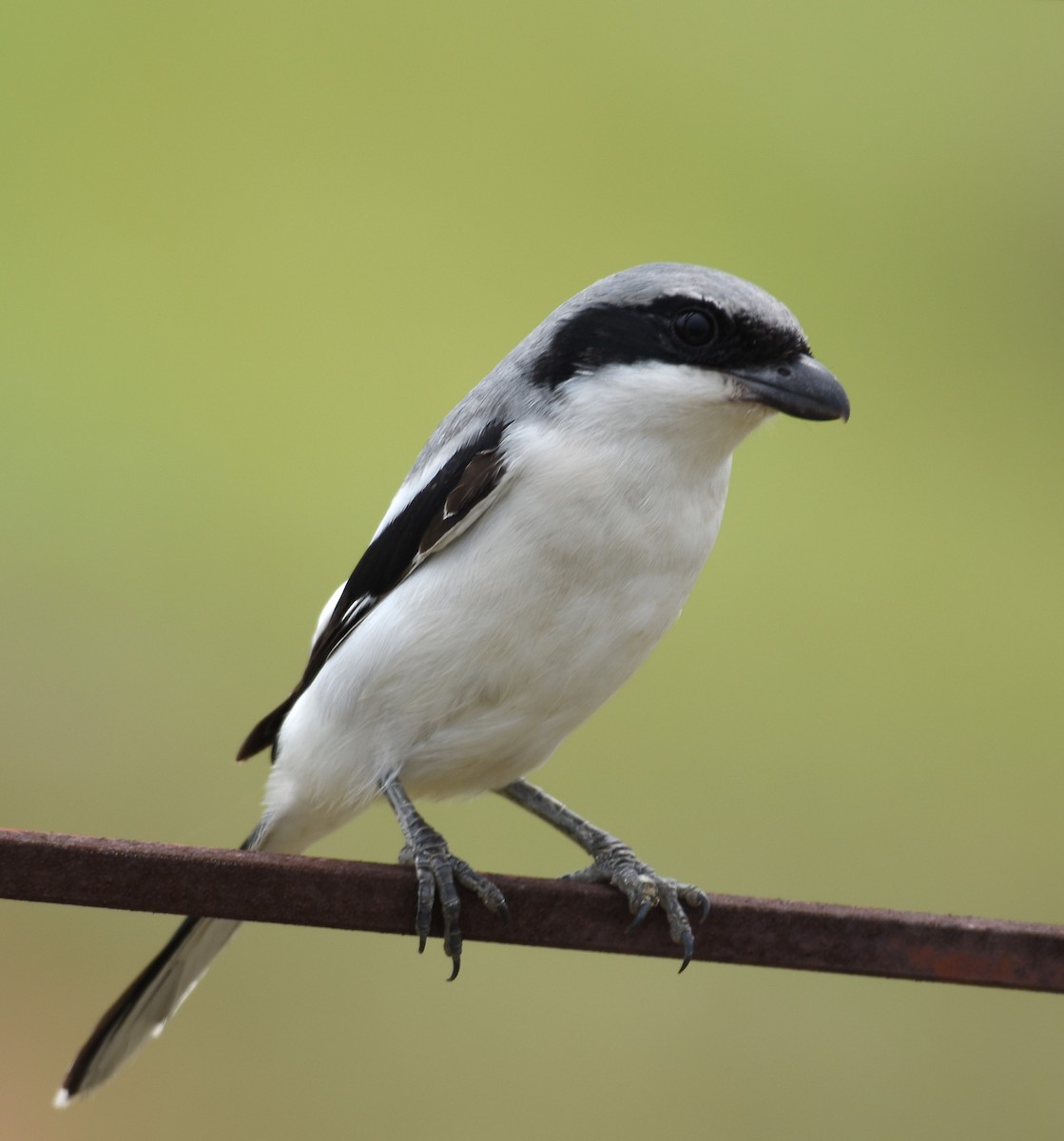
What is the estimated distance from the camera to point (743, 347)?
4.04 feet

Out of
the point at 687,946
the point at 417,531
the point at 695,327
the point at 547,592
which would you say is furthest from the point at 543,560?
the point at 687,946

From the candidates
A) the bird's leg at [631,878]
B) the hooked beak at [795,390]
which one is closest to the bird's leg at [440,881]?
the bird's leg at [631,878]

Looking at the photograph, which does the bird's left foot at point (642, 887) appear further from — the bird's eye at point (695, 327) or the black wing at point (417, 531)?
the bird's eye at point (695, 327)

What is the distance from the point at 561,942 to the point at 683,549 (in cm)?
43

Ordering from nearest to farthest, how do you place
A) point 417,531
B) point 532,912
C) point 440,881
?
point 532,912 < point 440,881 < point 417,531

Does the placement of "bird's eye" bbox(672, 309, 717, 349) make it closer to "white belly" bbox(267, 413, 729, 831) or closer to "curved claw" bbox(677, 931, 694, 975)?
"white belly" bbox(267, 413, 729, 831)

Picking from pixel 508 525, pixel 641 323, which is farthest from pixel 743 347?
pixel 508 525

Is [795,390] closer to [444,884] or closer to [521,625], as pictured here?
[521,625]

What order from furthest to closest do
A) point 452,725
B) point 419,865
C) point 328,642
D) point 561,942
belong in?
1. point 328,642
2. point 452,725
3. point 419,865
4. point 561,942

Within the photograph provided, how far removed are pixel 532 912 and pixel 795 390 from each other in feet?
1.74

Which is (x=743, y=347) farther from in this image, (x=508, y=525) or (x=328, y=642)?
(x=328, y=642)

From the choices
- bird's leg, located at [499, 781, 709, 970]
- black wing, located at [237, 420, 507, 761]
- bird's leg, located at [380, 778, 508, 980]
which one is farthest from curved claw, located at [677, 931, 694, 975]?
black wing, located at [237, 420, 507, 761]

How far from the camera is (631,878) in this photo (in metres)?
1.32

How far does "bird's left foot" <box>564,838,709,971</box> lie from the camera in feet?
4.11
